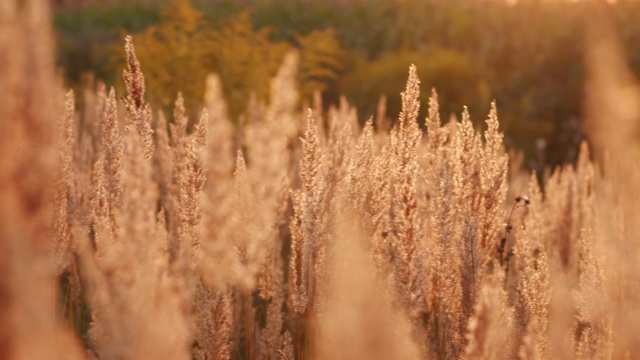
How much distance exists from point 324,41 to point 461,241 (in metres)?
7.43

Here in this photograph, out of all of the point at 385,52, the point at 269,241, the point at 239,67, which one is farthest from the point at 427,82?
the point at 269,241

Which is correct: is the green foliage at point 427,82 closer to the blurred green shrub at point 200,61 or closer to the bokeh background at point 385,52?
the bokeh background at point 385,52

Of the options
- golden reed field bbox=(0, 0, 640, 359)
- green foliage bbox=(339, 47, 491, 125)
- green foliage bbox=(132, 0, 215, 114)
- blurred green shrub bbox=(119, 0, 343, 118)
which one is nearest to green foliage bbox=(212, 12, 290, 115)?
blurred green shrub bbox=(119, 0, 343, 118)

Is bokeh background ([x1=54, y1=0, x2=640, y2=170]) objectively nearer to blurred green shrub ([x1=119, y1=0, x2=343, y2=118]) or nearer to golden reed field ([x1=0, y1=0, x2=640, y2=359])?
blurred green shrub ([x1=119, y1=0, x2=343, y2=118])

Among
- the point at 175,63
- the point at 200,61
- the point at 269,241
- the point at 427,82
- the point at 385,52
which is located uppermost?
the point at 385,52

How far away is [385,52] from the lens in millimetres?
14148

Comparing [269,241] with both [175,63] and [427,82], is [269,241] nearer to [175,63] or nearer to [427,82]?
[175,63]

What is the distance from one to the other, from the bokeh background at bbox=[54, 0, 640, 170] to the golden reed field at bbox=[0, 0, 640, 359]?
4.94 m

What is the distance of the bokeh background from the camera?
8125 mm

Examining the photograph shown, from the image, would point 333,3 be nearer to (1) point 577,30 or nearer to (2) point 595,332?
(1) point 577,30

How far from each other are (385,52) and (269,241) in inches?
492

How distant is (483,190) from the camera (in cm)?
193

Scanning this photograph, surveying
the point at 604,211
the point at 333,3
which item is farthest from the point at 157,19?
the point at 604,211

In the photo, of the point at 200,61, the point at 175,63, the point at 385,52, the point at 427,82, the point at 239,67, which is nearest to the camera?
the point at 175,63
